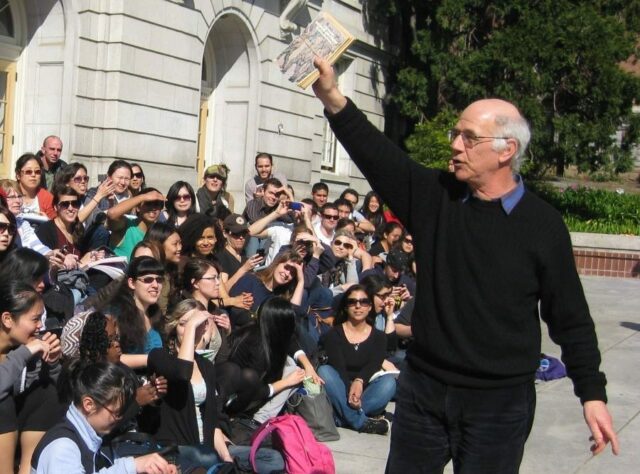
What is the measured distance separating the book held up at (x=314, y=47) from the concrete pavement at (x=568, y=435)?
3594 mm

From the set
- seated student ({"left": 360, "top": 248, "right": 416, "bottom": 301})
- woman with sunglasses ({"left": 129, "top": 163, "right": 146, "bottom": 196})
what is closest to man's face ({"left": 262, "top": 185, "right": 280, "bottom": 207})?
seated student ({"left": 360, "top": 248, "right": 416, "bottom": 301})

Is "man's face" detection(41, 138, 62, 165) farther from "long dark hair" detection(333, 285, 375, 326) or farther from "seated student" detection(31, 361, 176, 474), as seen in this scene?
"seated student" detection(31, 361, 176, 474)

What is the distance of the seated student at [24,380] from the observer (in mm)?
4941

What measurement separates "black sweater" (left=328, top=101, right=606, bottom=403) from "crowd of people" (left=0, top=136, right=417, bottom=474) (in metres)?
1.71

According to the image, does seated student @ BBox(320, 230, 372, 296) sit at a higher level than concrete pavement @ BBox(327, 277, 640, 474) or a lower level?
higher

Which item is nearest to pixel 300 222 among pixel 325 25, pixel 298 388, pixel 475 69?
pixel 298 388

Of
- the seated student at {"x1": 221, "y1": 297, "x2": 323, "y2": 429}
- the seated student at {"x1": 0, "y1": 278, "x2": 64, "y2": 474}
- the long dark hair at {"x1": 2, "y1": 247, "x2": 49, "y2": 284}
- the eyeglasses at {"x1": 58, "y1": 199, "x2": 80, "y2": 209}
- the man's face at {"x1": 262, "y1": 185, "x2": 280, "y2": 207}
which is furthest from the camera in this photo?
the man's face at {"x1": 262, "y1": 185, "x2": 280, "y2": 207}

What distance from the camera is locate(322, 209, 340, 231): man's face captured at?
1098 centimetres

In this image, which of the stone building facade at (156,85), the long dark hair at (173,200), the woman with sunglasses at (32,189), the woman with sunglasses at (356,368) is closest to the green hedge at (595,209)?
the stone building facade at (156,85)

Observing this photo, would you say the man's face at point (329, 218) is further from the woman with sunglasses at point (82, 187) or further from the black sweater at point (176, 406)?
the black sweater at point (176, 406)

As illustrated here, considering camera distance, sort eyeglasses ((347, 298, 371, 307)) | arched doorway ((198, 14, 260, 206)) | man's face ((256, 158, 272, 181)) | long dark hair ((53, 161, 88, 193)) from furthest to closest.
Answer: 1. arched doorway ((198, 14, 260, 206))
2. man's face ((256, 158, 272, 181))
3. eyeglasses ((347, 298, 371, 307))
4. long dark hair ((53, 161, 88, 193))

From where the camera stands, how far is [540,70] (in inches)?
834

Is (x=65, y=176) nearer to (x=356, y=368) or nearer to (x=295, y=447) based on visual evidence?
(x=356, y=368)

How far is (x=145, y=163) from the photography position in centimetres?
1411
